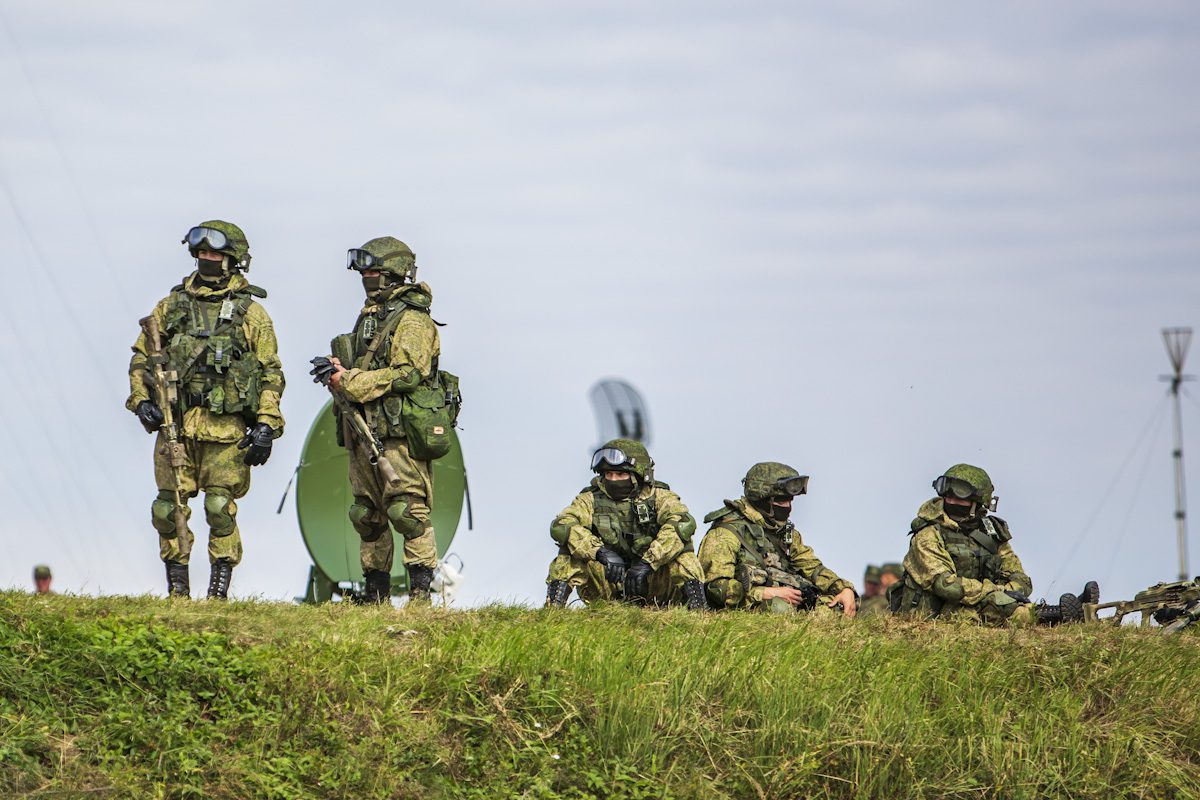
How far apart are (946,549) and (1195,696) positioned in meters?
3.20

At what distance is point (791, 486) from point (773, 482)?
0.50 ft

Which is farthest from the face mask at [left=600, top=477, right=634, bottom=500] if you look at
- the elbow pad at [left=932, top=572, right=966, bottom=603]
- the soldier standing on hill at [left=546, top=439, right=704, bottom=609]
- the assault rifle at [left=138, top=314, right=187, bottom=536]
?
the assault rifle at [left=138, top=314, right=187, bottom=536]

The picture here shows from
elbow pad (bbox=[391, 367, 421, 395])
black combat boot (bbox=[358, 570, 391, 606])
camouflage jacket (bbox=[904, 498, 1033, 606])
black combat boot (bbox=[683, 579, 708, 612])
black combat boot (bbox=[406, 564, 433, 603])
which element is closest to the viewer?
elbow pad (bbox=[391, 367, 421, 395])

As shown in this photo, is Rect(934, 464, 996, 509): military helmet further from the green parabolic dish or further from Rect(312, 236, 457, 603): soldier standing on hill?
the green parabolic dish

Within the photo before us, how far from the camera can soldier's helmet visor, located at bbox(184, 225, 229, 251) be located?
13.9 metres

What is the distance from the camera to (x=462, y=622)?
39.3 ft

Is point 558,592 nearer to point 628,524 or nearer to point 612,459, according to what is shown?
point 628,524

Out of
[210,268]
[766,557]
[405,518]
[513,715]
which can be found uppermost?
[210,268]

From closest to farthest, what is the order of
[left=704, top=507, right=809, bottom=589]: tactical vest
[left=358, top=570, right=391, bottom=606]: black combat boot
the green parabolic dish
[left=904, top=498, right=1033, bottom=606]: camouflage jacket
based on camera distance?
[left=358, top=570, right=391, bottom=606]: black combat boot, [left=904, top=498, right=1033, bottom=606]: camouflage jacket, [left=704, top=507, right=809, bottom=589]: tactical vest, the green parabolic dish

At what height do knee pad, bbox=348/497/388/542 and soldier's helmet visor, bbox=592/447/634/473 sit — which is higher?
soldier's helmet visor, bbox=592/447/634/473

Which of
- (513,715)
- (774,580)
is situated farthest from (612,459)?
(513,715)

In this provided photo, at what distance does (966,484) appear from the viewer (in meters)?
15.1

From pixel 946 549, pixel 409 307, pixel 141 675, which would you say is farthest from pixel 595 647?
pixel 946 549

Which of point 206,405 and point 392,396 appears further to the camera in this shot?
point 392,396
